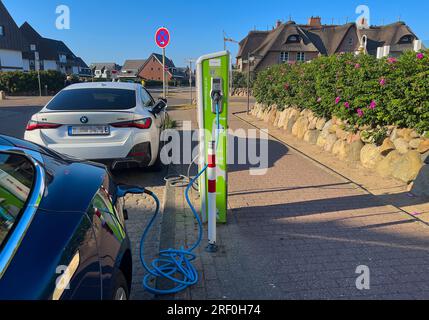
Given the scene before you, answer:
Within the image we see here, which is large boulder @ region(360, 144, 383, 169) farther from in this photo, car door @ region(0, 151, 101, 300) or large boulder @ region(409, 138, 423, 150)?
car door @ region(0, 151, 101, 300)

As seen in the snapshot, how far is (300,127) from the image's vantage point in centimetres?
1048

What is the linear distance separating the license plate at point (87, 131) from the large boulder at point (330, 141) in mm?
→ 5131

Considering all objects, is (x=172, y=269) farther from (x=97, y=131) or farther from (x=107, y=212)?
(x=97, y=131)

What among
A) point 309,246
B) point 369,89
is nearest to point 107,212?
point 309,246

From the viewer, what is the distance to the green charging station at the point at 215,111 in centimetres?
411

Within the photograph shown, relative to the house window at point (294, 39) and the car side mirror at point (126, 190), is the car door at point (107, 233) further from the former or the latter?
the house window at point (294, 39)

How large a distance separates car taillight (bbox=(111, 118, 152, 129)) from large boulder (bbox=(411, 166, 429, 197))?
4073 mm

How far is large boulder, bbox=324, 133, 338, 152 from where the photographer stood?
27.7 ft

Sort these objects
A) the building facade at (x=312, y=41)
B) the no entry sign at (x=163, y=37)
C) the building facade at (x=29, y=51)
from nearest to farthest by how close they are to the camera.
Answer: the no entry sign at (x=163, y=37), the building facade at (x=29, y=51), the building facade at (x=312, y=41)

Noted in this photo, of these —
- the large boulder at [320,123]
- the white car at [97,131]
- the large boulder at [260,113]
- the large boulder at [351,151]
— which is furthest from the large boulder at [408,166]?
the large boulder at [260,113]

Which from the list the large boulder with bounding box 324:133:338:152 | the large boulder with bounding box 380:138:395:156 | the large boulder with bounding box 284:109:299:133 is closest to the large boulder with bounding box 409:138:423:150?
the large boulder with bounding box 380:138:395:156

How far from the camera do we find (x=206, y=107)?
4.28m

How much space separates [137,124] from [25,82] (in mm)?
35490
